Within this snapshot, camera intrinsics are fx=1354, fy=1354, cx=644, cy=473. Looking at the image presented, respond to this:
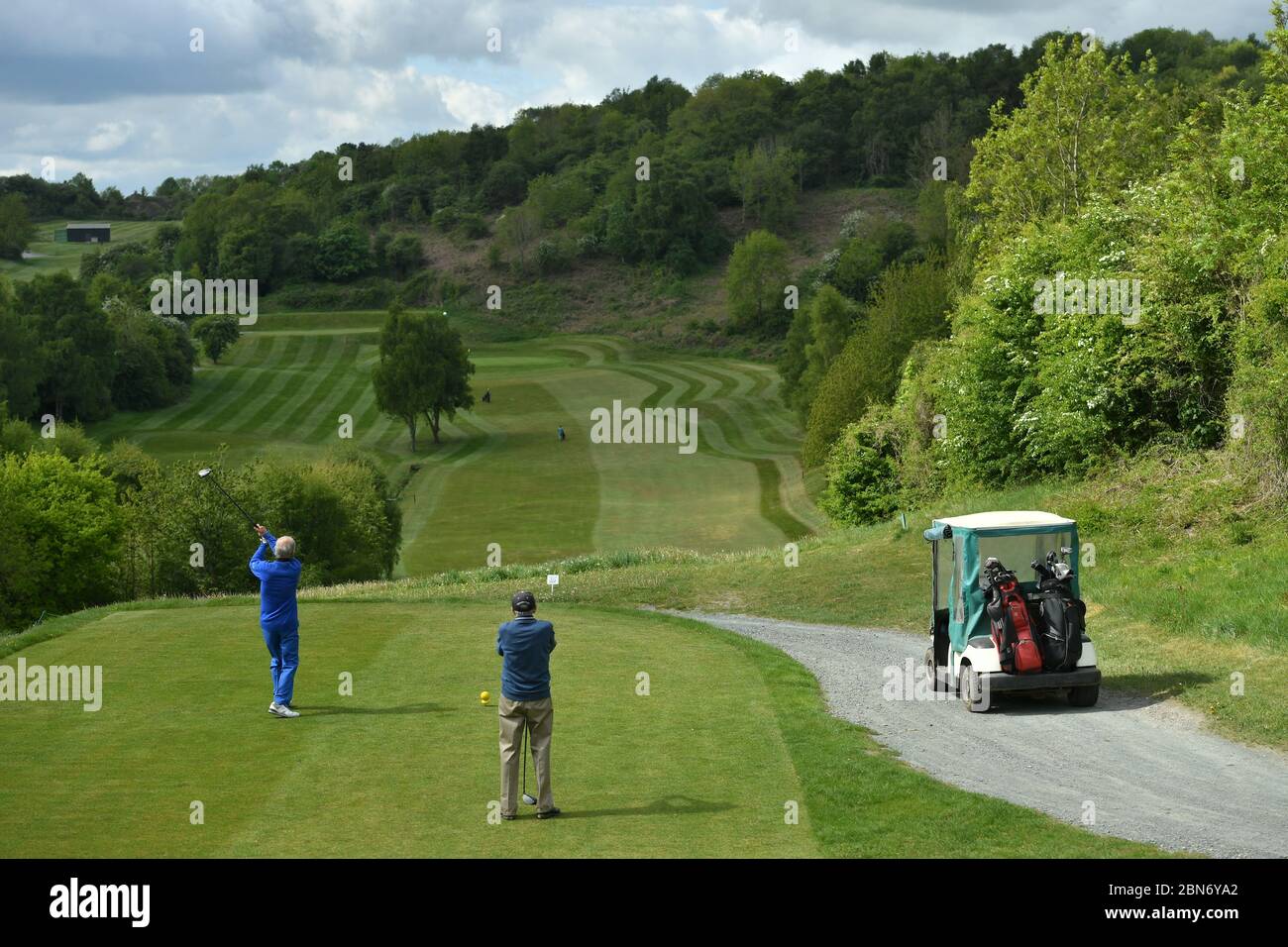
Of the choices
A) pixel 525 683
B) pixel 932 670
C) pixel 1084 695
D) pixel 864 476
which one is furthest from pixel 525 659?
pixel 864 476

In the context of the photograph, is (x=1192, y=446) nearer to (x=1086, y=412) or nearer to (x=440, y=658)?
(x=1086, y=412)

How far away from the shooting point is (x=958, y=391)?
5000 centimetres

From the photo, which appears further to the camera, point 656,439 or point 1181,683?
point 656,439

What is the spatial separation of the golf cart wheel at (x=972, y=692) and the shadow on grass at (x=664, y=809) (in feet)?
23.7

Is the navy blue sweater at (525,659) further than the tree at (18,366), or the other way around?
the tree at (18,366)

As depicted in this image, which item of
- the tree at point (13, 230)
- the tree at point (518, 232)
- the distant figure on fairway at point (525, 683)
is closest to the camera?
the distant figure on fairway at point (525, 683)

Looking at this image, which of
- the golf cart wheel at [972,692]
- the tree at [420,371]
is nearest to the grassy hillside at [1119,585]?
the golf cart wheel at [972,692]

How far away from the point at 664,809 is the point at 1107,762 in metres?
6.49

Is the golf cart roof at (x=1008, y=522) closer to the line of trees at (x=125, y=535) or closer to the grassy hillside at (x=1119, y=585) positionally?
the grassy hillside at (x=1119, y=585)

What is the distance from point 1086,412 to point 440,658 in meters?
25.6

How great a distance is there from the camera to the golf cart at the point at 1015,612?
19922 millimetres

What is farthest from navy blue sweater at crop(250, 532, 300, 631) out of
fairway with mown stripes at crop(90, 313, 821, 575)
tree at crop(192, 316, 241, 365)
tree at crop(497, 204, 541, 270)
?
tree at crop(497, 204, 541, 270)

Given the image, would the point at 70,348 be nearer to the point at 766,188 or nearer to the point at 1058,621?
the point at 766,188
